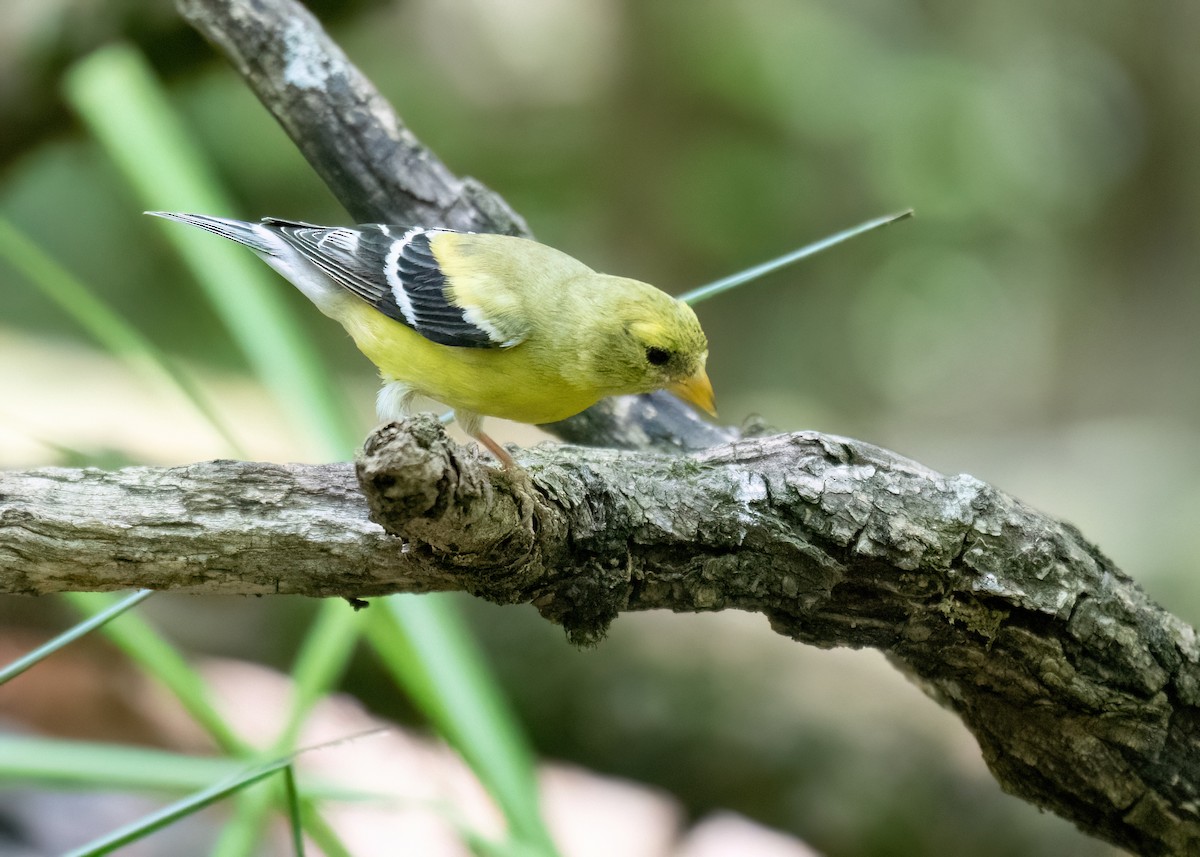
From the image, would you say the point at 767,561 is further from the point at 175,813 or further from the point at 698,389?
the point at 175,813

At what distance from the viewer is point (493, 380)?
7.82 feet

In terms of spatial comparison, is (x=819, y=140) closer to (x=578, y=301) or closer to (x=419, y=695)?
(x=578, y=301)

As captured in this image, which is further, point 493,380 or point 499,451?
point 493,380

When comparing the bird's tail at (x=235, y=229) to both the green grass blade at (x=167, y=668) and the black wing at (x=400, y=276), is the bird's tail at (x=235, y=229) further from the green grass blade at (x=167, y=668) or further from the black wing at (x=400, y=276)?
the green grass blade at (x=167, y=668)

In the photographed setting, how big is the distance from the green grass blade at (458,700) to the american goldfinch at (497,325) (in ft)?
1.43

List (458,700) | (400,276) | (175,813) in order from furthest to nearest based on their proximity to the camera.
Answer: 1. (400,276)
2. (458,700)
3. (175,813)

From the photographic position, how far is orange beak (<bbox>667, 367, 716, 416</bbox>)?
8.49 ft

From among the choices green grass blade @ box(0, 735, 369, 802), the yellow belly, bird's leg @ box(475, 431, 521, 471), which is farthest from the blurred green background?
green grass blade @ box(0, 735, 369, 802)

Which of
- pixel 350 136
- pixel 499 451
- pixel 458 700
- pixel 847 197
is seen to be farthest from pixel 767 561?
pixel 847 197

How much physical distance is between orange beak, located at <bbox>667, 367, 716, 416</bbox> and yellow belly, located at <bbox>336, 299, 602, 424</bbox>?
246 mm

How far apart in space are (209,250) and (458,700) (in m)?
1.41

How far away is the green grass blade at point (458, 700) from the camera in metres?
2.06

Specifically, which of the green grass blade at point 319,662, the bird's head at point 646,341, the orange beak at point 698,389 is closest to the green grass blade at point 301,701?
the green grass blade at point 319,662

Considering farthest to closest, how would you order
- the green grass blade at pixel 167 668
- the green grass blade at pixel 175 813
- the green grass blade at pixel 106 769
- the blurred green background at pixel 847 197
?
the blurred green background at pixel 847 197 → the green grass blade at pixel 167 668 → the green grass blade at pixel 106 769 → the green grass blade at pixel 175 813
